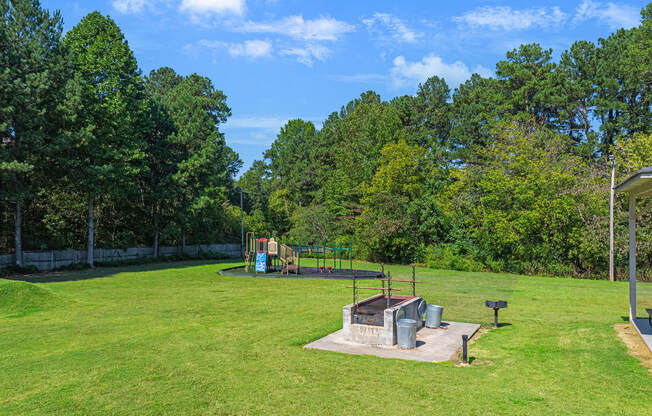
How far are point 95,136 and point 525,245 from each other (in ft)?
105

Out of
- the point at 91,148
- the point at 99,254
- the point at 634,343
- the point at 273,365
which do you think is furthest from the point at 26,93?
the point at 634,343

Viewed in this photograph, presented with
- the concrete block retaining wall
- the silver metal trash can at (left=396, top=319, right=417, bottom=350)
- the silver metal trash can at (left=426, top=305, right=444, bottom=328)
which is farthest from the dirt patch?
the concrete block retaining wall

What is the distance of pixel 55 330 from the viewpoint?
12227 mm

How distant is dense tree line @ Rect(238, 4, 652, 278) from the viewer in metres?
30.0

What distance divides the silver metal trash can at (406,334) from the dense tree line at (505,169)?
74.7 ft

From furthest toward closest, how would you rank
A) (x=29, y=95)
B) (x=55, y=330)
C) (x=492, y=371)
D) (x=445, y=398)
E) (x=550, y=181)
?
(x=550, y=181) → (x=29, y=95) → (x=55, y=330) → (x=492, y=371) → (x=445, y=398)

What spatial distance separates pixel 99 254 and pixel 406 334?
34106mm

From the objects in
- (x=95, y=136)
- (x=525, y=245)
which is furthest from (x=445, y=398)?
(x=95, y=136)

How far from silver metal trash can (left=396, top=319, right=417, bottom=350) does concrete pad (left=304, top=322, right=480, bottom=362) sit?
12cm

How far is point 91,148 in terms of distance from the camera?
109ft

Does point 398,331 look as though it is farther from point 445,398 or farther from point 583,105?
point 583,105

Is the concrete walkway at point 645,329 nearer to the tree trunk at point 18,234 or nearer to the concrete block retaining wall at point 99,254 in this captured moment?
the tree trunk at point 18,234

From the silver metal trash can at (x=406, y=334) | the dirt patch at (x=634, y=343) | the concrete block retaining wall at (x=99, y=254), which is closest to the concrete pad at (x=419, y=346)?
the silver metal trash can at (x=406, y=334)

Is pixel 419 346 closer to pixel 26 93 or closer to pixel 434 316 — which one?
pixel 434 316
